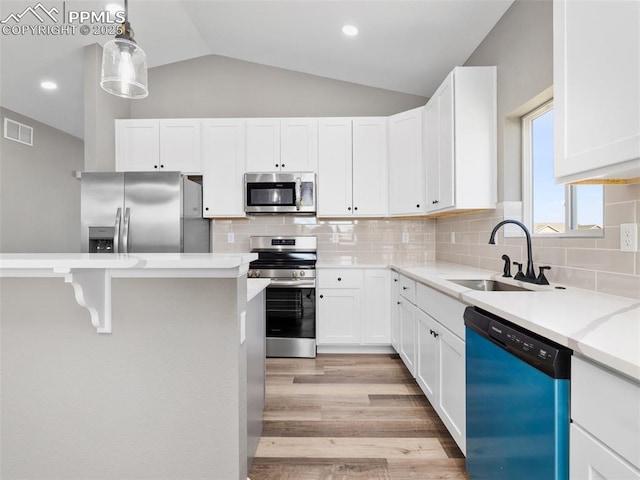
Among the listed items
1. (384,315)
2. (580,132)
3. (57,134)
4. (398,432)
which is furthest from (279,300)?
(57,134)

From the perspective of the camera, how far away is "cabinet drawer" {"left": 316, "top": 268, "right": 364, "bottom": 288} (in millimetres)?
3449

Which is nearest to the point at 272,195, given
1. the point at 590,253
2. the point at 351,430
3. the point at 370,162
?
the point at 370,162

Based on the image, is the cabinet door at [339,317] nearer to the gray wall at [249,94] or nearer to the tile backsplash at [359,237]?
Result: the tile backsplash at [359,237]

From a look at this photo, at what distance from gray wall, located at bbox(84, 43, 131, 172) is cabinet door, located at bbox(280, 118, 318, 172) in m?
1.70

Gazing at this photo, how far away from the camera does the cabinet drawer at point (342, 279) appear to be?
345 cm

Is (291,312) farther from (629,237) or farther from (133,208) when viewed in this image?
(629,237)

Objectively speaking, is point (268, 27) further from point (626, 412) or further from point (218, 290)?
point (626, 412)

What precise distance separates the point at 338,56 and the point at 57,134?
12.6ft

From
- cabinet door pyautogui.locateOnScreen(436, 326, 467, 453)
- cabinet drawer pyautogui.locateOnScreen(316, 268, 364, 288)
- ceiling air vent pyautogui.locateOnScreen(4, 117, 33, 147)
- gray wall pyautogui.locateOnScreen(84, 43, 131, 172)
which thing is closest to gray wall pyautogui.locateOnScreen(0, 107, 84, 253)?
ceiling air vent pyautogui.locateOnScreen(4, 117, 33, 147)

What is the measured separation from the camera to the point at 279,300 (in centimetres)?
340

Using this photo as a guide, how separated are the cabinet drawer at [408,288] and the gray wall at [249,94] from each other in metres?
1.98

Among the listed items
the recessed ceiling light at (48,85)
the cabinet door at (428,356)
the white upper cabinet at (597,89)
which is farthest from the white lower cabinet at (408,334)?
the recessed ceiling light at (48,85)

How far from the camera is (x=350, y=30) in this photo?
2.98m

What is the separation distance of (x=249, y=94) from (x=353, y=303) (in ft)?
8.35
